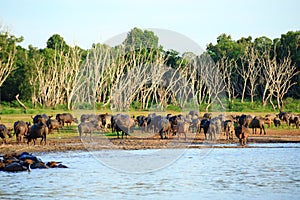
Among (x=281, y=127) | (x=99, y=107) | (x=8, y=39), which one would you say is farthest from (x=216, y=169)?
(x=8, y=39)

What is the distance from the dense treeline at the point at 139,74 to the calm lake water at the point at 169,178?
2942 centimetres

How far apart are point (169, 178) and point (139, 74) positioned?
3963 cm

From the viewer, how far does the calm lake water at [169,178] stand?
15000 millimetres

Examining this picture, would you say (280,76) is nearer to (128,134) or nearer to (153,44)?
(153,44)

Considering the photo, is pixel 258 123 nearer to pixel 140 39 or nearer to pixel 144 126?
pixel 144 126

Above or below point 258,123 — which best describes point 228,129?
below

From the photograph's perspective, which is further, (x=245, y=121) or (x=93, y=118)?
(x=245, y=121)

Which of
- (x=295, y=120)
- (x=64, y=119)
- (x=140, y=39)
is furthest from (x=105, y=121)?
(x=140, y=39)

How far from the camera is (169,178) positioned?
1792cm

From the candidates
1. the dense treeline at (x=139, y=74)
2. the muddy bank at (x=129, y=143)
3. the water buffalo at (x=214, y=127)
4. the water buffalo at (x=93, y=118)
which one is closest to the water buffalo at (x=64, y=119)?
the water buffalo at (x=93, y=118)

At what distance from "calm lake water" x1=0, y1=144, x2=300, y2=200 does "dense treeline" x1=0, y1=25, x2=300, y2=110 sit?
1158 inches

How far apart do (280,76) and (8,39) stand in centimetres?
2894

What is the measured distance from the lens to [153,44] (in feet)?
175

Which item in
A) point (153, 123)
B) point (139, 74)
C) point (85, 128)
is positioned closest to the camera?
point (85, 128)
